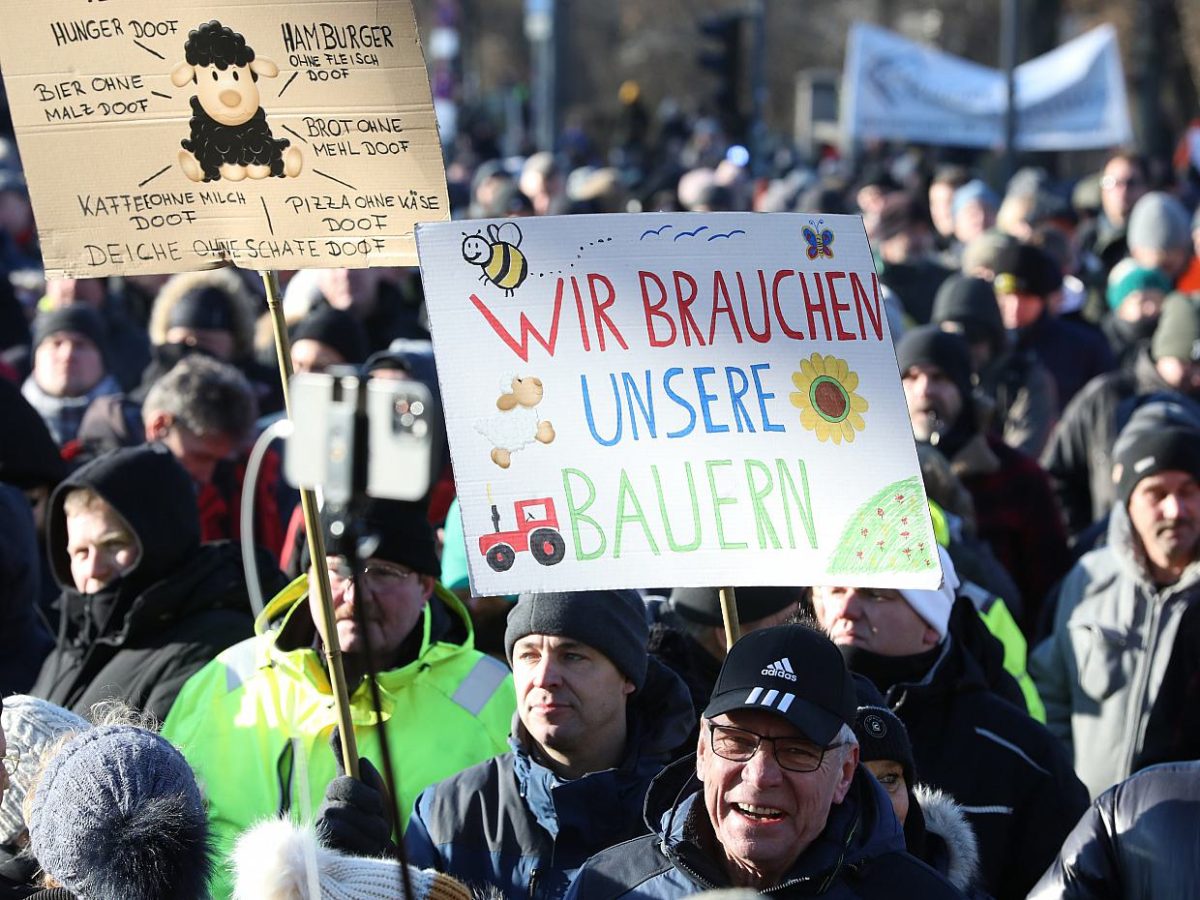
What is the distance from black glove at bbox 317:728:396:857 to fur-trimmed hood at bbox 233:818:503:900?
0.25 metres

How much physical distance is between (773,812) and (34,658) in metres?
2.74

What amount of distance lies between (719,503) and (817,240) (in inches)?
24.5

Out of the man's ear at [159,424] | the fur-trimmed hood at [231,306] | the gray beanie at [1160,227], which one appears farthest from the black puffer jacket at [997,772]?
the gray beanie at [1160,227]

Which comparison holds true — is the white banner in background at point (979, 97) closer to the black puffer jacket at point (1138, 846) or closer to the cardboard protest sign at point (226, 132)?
the cardboard protest sign at point (226, 132)

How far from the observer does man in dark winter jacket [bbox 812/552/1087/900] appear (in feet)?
14.0

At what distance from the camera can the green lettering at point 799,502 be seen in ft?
11.7

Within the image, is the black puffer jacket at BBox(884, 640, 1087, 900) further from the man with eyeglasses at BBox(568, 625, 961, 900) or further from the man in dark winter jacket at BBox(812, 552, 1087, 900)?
the man with eyeglasses at BBox(568, 625, 961, 900)

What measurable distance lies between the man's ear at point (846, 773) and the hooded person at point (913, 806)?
0.34 meters

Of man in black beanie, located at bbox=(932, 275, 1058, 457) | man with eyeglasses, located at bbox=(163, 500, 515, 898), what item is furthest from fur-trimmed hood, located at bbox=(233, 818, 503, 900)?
man in black beanie, located at bbox=(932, 275, 1058, 457)

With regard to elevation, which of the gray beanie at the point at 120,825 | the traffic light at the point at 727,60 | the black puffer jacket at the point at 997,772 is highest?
the traffic light at the point at 727,60

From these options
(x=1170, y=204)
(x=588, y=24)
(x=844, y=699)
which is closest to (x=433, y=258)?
(x=844, y=699)

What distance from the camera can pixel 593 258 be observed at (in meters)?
3.66

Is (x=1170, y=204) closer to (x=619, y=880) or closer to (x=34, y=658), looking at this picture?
(x=34, y=658)

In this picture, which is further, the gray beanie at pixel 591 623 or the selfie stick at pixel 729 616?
the gray beanie at pixel 591 623
